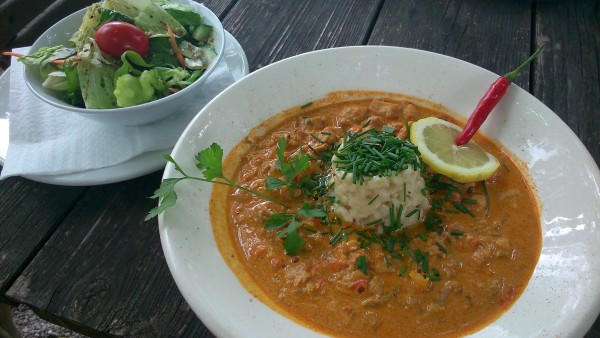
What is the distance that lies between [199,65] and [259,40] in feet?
2.65

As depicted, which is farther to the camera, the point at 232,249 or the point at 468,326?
the point at 232,249

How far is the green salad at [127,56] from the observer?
8.36 ft

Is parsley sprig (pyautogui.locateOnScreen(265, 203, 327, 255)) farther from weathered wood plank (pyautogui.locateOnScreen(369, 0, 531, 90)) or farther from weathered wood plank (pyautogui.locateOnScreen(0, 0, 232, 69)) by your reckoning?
weathered wood plank (pyautogui.locateOnScreen(0, 0, 232, 69))

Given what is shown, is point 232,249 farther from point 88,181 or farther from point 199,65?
point 199,65

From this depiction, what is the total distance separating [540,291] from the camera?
1836mm

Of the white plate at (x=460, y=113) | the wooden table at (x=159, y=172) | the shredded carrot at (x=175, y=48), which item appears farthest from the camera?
the shredded carrot at (x=175, y=48)

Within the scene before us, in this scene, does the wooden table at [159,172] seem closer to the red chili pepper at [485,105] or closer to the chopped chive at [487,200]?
the chopped chive at [487,200]

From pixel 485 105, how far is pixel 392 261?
2.99ft

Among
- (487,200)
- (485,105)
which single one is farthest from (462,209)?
(485,105)

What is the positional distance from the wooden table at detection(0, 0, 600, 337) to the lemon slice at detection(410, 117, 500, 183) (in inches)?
30.1

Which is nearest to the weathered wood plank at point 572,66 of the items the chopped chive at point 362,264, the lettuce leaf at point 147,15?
the chopped chive at point 362,264

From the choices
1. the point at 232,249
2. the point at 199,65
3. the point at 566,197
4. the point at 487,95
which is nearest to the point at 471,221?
the point at 566,197

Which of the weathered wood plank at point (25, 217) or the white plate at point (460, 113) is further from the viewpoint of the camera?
the weathered wood plank at point (25, 217)

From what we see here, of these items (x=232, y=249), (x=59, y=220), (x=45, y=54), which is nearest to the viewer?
(x=232, y=249)
